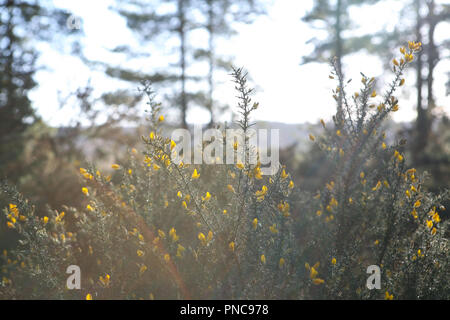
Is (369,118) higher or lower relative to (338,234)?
higher

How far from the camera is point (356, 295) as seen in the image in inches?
91.5

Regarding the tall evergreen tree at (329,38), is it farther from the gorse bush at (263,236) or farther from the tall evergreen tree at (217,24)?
the gorse bush at (263,236)

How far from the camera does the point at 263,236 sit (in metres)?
2.42

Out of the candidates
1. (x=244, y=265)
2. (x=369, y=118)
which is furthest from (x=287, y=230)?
(x=369, y=118)

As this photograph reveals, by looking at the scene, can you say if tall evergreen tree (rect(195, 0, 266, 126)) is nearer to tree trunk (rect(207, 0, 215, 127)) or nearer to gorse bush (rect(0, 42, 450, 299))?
tree trunk (rect(207, 0, 215, 127))

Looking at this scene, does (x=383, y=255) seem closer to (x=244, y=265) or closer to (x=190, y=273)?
(x=244, y=265)

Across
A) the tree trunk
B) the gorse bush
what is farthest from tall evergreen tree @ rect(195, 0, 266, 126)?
the gorse bush

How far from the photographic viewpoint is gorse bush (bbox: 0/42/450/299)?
2.25 metres

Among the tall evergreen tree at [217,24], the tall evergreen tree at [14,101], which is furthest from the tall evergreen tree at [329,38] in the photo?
the tall evergreen tree at [14,101]

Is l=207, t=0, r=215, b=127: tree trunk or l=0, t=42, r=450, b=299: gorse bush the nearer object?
l=0, t=42, r=450, b=299: gorse bush

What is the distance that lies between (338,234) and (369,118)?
0.92 metres

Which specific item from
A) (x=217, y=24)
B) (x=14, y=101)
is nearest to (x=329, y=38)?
(x=217, y=24)

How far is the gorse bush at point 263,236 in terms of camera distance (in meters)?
2.25

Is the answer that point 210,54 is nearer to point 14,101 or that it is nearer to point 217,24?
point 217,24
